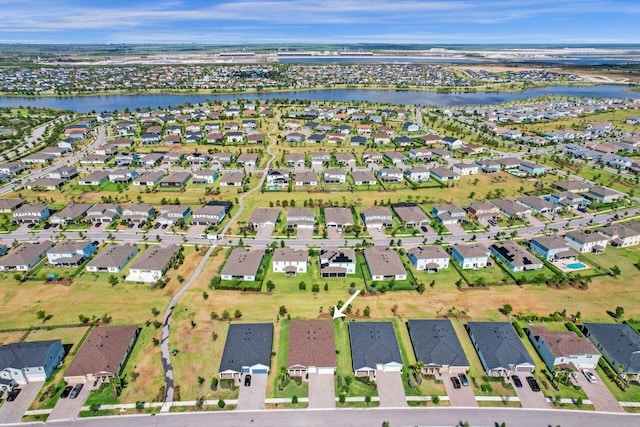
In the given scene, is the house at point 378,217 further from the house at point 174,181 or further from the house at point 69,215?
the house at point 69,215

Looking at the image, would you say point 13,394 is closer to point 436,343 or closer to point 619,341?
point 436,343

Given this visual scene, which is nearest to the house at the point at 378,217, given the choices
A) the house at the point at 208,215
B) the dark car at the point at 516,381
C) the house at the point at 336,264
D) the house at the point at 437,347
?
the house at the point at 336,264

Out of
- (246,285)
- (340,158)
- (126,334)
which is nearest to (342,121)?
(340,158)

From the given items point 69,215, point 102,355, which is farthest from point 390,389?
point 69,215

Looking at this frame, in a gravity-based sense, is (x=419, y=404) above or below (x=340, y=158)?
below

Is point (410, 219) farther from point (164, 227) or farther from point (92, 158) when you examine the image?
point (92, 158)

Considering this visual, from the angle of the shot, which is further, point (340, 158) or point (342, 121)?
point (342, 121)
